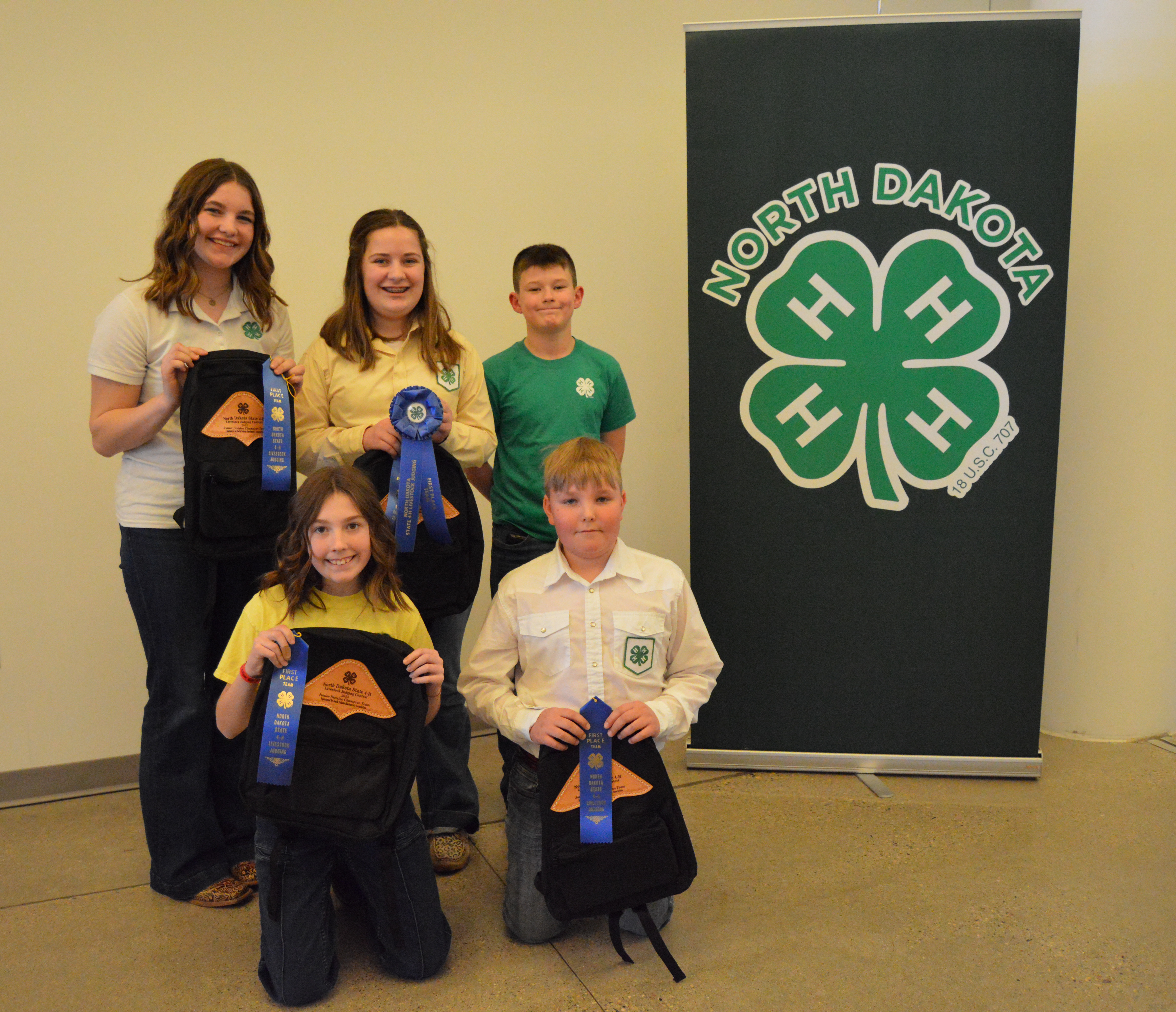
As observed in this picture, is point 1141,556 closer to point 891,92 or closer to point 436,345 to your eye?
point 891,92

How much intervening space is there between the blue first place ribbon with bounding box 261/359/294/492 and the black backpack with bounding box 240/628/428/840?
0.38 meters

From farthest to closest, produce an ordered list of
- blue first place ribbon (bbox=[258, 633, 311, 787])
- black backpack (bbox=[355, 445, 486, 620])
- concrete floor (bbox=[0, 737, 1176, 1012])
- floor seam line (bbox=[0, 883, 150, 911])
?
floor seam line (bbox=[0, 883, 150, 911]) < black backpack (bbox=[355, 445, 486, 620]) < concrete floor (bbox=[0, 737, 1176, 1012]) < blue first place ribbon (bbox=[258, 633, 311, 787])

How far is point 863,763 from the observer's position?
282 cm

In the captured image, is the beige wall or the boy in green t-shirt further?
the beige wall

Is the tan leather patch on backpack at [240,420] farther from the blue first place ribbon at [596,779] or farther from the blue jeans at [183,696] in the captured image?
the blue first place ribbon at [596,779]

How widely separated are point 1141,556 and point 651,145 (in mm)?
2030

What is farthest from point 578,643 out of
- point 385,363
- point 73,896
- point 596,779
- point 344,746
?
point 73,896

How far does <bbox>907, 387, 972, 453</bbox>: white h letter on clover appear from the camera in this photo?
2670mm

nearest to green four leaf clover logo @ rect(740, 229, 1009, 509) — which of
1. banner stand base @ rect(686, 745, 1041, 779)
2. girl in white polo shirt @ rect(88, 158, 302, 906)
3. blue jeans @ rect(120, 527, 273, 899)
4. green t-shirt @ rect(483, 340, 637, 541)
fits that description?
green t-shirt @ rect(483, 340, 637, 541)

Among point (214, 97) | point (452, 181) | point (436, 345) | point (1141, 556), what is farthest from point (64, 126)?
point (1141, 556)

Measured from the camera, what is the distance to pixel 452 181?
309cm

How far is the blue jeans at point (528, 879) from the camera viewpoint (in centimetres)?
204

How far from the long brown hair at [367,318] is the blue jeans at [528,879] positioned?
936 millimetres

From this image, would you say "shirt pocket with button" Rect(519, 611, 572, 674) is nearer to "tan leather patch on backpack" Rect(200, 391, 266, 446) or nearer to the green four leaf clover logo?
"tan leather patch on backpack" Rect(200, 391, 266, 446)
